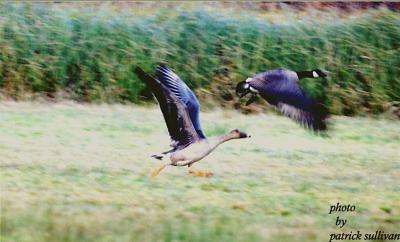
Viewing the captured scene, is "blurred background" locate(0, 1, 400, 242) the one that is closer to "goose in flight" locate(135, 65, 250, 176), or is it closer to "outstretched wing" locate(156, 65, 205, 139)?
"goose in flight" locate(135, 65, 250, 176)

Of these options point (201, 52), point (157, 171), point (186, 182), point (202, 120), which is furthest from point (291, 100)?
point (201, 52)

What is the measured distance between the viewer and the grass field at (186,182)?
361cm

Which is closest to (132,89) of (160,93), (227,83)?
(227,83)

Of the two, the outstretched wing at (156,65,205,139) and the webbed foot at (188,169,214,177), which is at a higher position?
the outstretched wing at (156,65,205,139)

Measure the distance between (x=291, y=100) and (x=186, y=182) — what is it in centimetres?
70

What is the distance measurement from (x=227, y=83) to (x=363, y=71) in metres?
1.11

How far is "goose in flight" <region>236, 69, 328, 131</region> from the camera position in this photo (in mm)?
4180

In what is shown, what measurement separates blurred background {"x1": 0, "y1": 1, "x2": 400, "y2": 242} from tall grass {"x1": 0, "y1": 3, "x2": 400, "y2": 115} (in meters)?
0.01

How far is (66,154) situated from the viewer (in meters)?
4.70

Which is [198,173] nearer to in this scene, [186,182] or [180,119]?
[186,182]

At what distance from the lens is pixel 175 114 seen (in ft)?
13.6

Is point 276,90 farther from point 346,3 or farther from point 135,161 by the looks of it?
point 346,3

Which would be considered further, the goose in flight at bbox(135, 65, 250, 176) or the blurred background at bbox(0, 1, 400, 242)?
the goose in flight at bbox(135, 65, 250, 176)

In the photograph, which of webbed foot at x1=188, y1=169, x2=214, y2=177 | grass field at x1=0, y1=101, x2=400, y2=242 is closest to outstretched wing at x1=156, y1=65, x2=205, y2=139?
webbed foot at x1=188, y1=169, x2=214, y2=177
